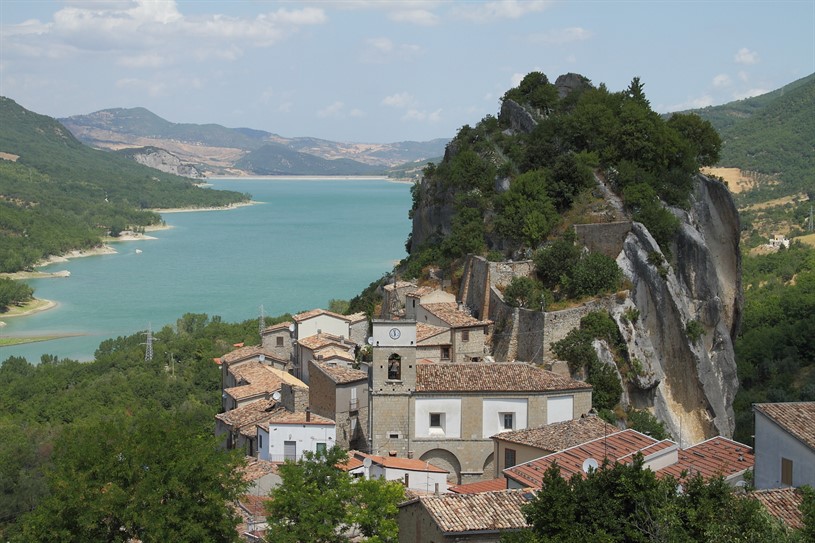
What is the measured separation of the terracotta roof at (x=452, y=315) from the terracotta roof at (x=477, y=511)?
11.6 metres

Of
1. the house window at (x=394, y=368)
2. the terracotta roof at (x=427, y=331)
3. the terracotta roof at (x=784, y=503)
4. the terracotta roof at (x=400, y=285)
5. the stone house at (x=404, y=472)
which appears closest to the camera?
the terracotta roof at (x=784, y=503)

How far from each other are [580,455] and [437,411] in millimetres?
5365

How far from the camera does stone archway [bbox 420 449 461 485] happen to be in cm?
2048

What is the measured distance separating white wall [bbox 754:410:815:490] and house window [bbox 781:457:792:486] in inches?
1.9

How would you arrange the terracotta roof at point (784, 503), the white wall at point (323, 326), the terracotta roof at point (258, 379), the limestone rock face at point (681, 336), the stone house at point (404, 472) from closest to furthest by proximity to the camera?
1. the terracotta roof at point (784, 503)
2. the stone house at point (404, 472)
3. the limestone rock face at point (681, 336)
4. the terracotta roof at point (258, 379)
5. the white wall at point (323, 326)

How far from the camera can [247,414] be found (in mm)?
24703

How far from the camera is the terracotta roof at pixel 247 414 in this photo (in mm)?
24141

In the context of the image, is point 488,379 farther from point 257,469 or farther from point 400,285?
point 400,285

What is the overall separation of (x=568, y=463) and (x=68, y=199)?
126m

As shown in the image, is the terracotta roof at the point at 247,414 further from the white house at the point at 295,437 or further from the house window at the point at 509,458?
the house window at the point at 509,458

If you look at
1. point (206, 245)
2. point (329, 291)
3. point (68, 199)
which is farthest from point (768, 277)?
point (68, 199)

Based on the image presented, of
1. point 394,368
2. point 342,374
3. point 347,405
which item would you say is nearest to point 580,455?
point 394,368

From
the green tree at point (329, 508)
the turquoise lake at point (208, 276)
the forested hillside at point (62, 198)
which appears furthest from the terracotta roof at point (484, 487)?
the forested hillside at point (62, 198)

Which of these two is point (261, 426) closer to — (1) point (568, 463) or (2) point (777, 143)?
(1) point (568, 463)
